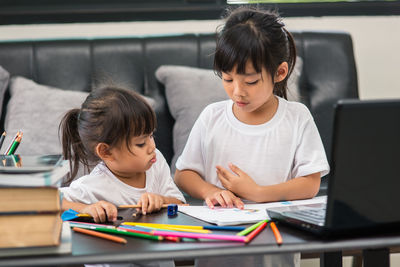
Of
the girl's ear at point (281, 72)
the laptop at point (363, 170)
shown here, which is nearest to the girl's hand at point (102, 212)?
the laptop at point (363, 170)

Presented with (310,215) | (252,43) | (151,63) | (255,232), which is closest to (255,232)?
(255,232)

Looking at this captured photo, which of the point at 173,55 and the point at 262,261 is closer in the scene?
the point at 262,261

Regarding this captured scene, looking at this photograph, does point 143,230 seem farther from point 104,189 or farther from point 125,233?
point 104,189

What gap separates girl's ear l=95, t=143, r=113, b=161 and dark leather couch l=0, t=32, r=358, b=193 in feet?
2.78

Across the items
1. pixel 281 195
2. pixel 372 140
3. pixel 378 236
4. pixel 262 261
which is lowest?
pixel 262 261

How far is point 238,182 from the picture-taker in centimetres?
135

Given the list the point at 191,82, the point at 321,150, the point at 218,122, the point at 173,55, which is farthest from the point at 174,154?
the point at 321,150

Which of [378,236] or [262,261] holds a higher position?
[378,236]

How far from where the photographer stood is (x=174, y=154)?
2123 millimetres

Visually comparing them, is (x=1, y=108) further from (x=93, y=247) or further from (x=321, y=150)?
(x=93, y=247)

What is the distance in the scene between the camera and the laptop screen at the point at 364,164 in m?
0.78

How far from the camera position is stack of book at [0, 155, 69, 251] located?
2.66ft

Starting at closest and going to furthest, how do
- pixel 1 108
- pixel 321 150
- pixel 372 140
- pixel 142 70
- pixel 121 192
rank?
pixel 372 140, pixel 121 192, pixel 321 150, pixel 1 108, pixel 142 70

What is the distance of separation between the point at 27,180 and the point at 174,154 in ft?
4.33
